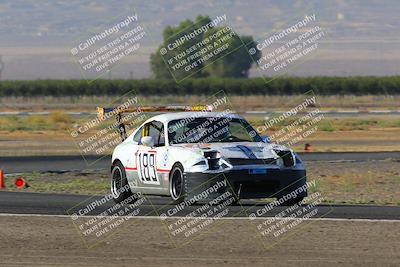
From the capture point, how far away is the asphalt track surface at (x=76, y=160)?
31.5 metres


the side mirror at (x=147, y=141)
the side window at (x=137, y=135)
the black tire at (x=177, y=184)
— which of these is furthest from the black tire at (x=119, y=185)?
the black tire at (x=177, y=184)

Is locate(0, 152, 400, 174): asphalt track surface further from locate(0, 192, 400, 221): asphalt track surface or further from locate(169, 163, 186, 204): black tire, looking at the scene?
locate(169, 163, 186, 204): black tire

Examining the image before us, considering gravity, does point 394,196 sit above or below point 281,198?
below

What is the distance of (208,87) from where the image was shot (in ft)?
397

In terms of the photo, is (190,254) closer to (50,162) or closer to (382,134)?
(50,162)

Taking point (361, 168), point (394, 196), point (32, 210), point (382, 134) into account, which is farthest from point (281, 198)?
point (382, 134)

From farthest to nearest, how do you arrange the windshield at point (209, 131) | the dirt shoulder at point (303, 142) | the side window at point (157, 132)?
1. the dirt shoulder at point (303, 142)
2. the side window at point (157, 132)
3. the windshield at point (209, 131)

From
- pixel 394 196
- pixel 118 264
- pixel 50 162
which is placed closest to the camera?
pixel 118 264

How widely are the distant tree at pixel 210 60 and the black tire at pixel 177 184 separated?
121221mm

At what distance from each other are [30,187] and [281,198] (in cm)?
838

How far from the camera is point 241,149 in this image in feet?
59.4

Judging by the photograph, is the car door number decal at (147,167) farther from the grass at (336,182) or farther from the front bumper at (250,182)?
the grass at (336,182)

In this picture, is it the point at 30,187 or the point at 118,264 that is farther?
the point at 30,187

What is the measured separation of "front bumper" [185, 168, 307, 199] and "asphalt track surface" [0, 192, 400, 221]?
266 millimetres
